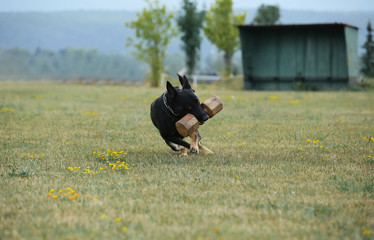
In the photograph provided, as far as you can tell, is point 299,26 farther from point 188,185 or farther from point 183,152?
point 188,185

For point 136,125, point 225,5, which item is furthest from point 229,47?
point 136,125

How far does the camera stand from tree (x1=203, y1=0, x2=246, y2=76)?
48.4 metres

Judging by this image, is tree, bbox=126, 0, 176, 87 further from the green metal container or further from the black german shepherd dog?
the black german shepherd dog

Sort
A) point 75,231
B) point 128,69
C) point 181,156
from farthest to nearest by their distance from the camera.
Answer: point 128,69, point 181,156, point 75,231

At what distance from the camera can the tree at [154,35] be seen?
4553cm

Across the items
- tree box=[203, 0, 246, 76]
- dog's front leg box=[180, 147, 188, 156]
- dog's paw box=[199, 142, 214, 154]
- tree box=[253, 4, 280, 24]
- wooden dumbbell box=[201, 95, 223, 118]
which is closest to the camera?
wooden dumbbell box=[201, 95, 223, 118]

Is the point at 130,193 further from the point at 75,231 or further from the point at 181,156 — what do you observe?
the point at 181,156

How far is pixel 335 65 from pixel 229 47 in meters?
20.1

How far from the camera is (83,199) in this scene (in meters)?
5.20

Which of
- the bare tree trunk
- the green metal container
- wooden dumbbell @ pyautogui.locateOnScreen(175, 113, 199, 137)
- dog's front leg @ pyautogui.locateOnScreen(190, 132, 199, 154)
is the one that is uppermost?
wooden dumbbell @ pyautogui.locateOnScreen(175, 113, 199, 137)

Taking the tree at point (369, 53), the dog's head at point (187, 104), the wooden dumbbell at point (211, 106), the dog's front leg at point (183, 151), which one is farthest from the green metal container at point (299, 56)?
the dog's head at point (187, 104)

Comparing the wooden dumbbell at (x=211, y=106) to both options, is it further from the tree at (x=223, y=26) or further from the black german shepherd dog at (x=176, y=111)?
→ the tree at (x=223, y=26)

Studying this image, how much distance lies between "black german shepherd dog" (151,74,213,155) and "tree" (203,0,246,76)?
4114 cm

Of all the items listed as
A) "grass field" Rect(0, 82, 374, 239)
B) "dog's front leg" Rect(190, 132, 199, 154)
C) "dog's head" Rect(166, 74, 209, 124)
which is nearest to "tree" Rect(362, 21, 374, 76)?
"grass field" Rect(0, 82, 374, 239)
